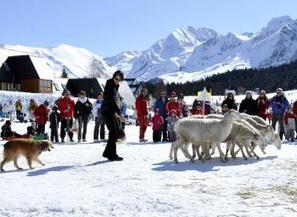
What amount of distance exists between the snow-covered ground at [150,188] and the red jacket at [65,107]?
5.93 meters

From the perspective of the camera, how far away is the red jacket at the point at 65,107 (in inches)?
722

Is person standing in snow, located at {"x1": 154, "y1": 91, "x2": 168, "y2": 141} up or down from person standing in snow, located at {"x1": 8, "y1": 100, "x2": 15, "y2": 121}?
down

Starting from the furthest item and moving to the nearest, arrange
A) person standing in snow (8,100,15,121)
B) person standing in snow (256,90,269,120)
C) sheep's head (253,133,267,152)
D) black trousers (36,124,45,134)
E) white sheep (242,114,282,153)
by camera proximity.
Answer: person standing in snow (8,100,15,121) → black trousers (36,124,45,134) → person standing in snow (256,90,269,120) → white sheep (242,114,282,153) → sheep's head (253,133,267,152)

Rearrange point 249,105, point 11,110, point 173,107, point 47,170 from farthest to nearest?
point 11,110 → point 173,107 → point 249,105 → point 47,170

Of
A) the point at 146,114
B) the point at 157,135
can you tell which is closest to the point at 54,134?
the point at 146,114

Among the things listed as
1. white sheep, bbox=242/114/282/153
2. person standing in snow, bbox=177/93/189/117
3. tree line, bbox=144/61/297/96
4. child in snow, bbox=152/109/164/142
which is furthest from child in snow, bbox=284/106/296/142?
tree line, bbox=144/61/297/96

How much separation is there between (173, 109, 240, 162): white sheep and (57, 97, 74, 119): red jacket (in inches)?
281

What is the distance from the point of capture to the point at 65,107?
1836cm

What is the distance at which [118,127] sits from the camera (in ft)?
39.6

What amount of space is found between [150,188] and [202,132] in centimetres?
328

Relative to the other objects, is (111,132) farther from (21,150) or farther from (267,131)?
(267,131)

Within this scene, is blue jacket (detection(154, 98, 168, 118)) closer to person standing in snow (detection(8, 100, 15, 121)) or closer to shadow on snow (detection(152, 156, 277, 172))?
shadow on snow (detection(152, 156, 277, 172))

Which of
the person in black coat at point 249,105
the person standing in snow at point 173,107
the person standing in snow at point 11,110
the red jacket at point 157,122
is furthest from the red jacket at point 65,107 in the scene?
the person standing in snow at point 11,110

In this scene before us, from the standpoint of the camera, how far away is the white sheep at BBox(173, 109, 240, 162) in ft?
38.5
